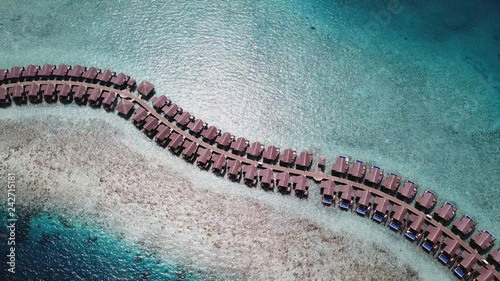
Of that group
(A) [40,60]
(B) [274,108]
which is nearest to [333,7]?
(B) [274,108]

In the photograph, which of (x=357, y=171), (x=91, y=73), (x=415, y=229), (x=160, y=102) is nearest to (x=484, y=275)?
(x=415, y=229)

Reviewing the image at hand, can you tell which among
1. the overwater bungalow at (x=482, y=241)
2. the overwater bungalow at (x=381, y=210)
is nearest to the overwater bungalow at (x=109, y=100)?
the overwater bungalow at (x=381, y=210)

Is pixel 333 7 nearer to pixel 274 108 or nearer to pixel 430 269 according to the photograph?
pixel 274 108

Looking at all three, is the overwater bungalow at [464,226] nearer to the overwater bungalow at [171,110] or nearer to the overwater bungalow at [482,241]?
the overwater bungalow at [482,241]

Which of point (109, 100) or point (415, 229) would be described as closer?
point (415, 229)

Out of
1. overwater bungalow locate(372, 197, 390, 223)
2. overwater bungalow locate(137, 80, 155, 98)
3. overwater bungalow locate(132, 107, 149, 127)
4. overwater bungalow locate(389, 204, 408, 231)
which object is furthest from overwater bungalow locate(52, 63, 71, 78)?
overwater bungalow locate(389, 204, 408, 231)

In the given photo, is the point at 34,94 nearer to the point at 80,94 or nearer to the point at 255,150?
the point at 80,94
